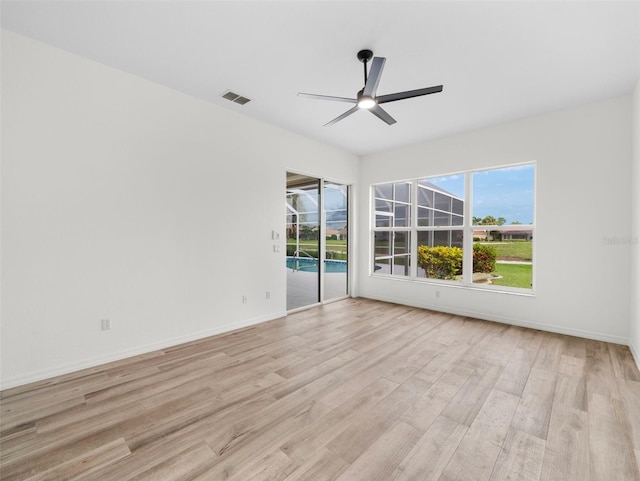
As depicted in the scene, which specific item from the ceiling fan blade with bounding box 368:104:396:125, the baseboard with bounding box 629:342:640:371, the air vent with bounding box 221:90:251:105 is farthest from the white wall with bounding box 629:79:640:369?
the air vent with bounding box 221:90:251:105

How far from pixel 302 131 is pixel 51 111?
9.94 feet

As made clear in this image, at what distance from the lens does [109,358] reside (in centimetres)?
290

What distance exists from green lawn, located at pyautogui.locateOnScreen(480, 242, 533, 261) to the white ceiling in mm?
1888

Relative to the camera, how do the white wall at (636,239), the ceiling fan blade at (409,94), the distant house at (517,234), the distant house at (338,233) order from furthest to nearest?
the distant house at (338,233), the distant house at (517,234), the white wall at (636,239), the ceiling fan blade at (409,94)

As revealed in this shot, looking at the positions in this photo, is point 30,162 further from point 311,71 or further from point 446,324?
point 446,324

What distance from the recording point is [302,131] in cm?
465

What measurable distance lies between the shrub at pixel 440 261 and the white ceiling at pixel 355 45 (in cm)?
235

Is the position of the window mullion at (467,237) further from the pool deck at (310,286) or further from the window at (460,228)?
the pool deck at (310,286)

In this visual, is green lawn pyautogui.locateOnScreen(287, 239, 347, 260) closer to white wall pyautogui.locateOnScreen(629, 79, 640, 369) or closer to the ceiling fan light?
the ceiling fan light

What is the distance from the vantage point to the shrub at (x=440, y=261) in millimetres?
4918

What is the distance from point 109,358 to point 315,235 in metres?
3.41

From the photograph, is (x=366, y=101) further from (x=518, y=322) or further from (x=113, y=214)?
(x=518, y=322)

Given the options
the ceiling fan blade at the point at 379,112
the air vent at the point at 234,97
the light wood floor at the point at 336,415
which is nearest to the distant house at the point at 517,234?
the light wood floor at the point at 336,415

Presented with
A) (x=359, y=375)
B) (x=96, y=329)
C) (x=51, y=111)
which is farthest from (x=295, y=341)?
(x=51, y=111)
